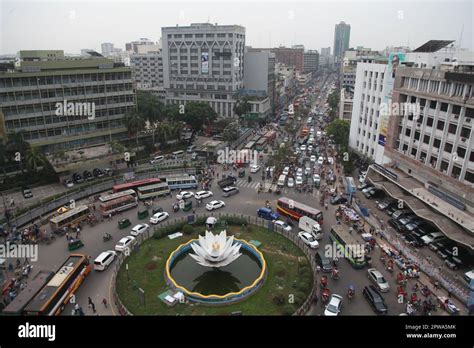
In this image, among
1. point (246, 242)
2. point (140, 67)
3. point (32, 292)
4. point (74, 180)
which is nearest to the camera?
point (32, 292)

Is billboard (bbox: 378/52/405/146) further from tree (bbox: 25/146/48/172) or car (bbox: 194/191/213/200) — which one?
tree (bbox: 25/146/48/172)

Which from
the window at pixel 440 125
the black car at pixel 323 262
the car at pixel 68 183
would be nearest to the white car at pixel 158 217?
the car at pixel 68 183

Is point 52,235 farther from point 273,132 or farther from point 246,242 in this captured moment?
point 273,132

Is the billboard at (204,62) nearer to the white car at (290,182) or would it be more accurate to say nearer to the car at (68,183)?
the white car at (290,182)
